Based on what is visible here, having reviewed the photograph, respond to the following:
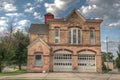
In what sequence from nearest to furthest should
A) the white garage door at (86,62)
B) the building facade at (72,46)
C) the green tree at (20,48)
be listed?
the building facade at (72,46) → the white garage door at (86,62) → the green tree at (20,48)

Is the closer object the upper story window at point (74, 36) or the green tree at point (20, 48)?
the upper story window at point (74, 36)

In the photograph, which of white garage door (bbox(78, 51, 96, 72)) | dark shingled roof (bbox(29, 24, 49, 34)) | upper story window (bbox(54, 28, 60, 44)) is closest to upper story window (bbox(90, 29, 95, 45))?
white garage door (bbox(78, 51, 96, 72))

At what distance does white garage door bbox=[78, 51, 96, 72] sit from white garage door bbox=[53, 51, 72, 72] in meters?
1.72

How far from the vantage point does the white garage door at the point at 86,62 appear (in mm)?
44281

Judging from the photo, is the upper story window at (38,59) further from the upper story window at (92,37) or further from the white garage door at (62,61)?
the upper story window at (92,37)

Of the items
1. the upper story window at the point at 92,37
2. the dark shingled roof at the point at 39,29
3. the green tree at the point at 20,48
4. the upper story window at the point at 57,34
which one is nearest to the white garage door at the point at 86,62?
the upper story window at the point at 92,37

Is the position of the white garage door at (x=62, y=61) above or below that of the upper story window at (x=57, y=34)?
below

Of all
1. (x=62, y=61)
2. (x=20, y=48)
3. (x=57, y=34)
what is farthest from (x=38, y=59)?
(x=20, y=48)

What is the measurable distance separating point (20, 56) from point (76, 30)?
49.3ft

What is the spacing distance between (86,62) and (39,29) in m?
10.4

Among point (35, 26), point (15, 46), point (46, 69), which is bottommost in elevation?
point (46, 69)

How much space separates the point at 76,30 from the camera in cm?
4494

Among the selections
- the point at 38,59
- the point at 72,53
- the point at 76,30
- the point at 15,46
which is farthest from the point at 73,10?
the point at 15,46

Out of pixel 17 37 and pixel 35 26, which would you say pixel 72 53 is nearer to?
pixel 35 26
